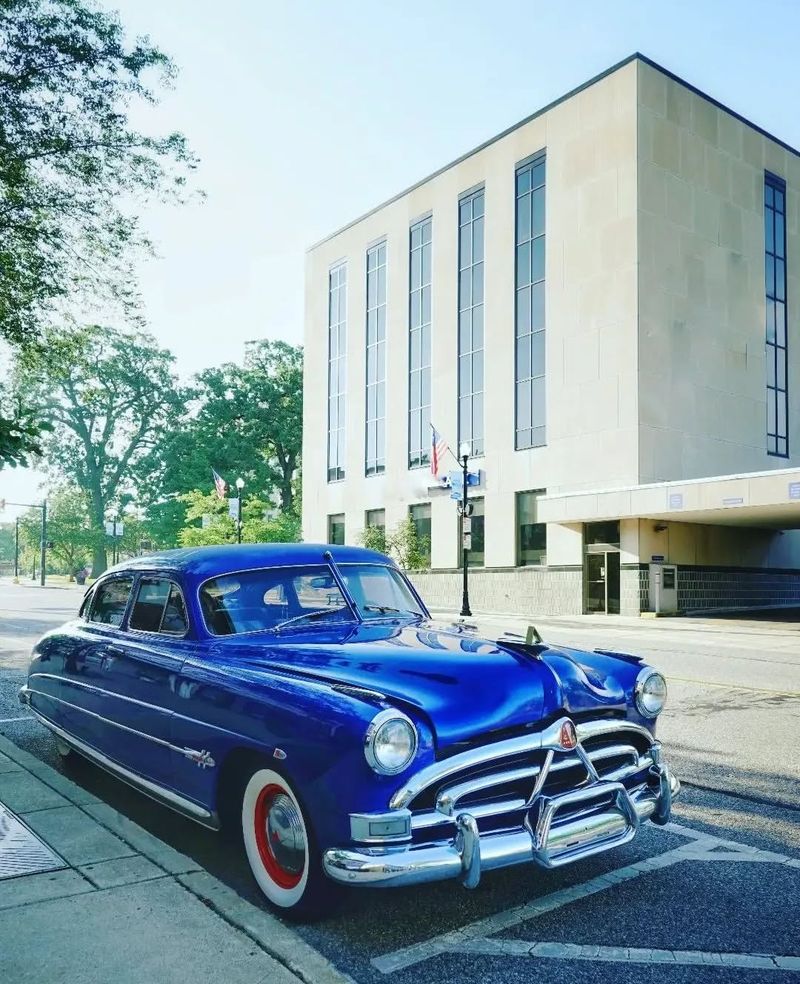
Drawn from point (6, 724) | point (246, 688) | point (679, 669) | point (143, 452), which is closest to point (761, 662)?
point (679, 669)

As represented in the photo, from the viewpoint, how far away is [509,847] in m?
3.37

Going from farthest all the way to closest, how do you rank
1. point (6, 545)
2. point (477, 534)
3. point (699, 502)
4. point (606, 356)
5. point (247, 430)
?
point (6, 545) → point (247, 430) → point (477, 534) → point (606, 356) → point (699, 502)

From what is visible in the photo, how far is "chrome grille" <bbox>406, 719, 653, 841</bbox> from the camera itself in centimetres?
333

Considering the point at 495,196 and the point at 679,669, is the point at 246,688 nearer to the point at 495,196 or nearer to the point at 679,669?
the point at 679,669

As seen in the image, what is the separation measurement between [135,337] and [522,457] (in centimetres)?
1592

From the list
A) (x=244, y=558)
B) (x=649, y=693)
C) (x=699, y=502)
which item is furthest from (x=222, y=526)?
(x=649, y=693)

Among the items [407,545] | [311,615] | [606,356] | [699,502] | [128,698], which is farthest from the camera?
[407,545]

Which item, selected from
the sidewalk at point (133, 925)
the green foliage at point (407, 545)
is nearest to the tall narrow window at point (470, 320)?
the green foliage at point (407, 545)

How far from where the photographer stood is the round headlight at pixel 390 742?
10.8 feet

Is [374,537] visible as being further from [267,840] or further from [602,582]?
[267,840]

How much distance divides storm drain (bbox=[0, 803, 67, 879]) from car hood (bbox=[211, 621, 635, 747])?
4.23ft

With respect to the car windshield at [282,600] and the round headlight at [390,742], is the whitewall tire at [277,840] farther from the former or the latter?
the car windshield at [282,600]

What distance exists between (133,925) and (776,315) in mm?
36709

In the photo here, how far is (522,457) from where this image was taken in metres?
32.7
